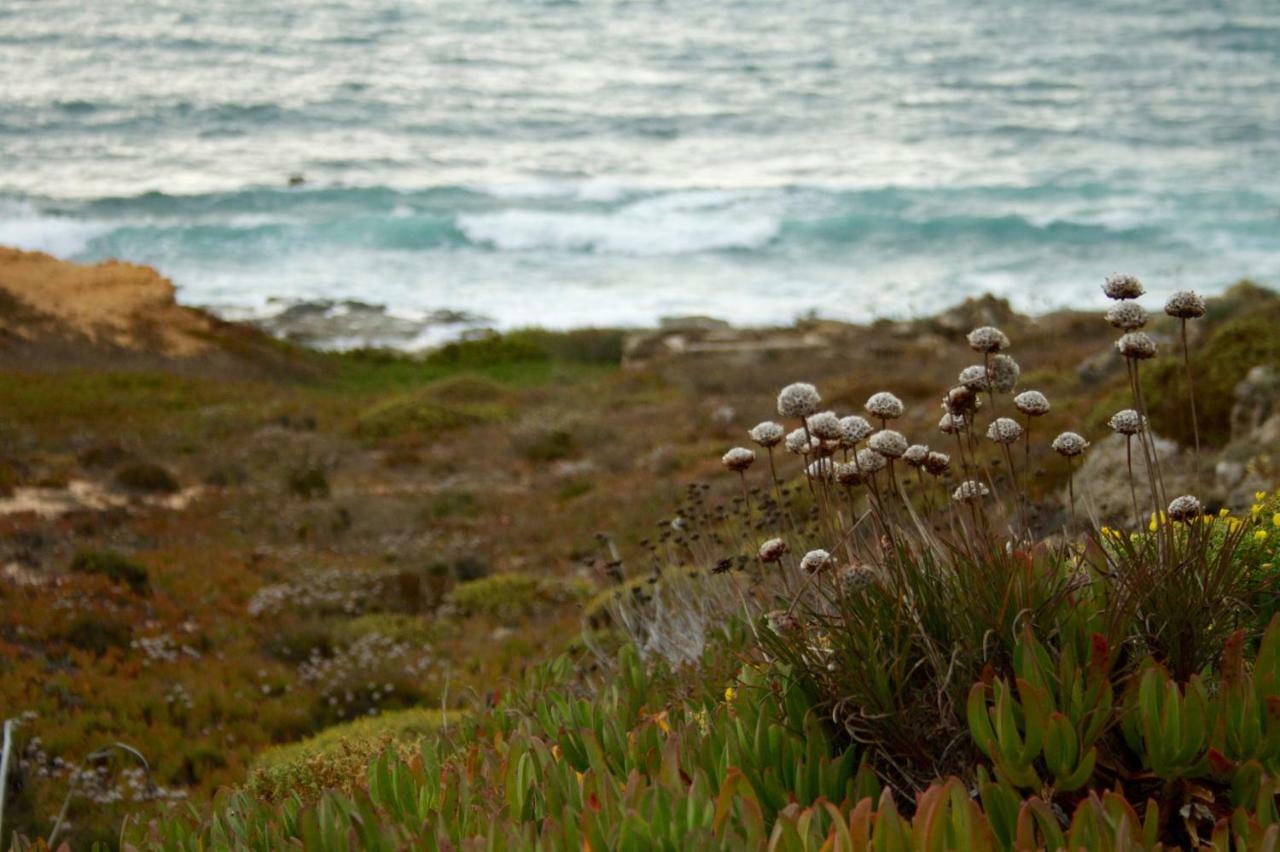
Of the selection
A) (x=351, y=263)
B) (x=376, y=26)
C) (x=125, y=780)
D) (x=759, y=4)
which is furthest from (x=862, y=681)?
(x=759, y=4)

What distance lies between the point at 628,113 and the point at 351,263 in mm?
19659

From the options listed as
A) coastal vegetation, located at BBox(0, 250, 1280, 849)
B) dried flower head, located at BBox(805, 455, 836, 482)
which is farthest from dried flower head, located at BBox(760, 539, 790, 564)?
dried flower head, located at BBox(805, 455, 836, 482)

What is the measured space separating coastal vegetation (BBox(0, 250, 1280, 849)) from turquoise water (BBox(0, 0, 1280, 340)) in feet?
66.1

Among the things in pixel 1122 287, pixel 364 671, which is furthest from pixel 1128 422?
pixel 364 671

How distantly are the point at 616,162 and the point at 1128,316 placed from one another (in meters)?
50.0

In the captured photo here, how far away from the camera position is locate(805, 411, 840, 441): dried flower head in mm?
3191

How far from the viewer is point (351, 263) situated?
42.8 metres

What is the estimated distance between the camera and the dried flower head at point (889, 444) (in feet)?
10.6

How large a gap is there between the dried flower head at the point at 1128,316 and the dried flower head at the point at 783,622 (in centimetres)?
119

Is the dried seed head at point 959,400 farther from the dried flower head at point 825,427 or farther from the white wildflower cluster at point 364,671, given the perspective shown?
the white wildflower cluster at point 364,671

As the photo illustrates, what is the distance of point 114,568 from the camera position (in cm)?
1047

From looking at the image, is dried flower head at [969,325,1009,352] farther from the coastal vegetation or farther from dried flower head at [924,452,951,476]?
dried flower head at [924,452,951,476]

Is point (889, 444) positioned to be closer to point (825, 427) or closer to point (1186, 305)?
point (825, 427)

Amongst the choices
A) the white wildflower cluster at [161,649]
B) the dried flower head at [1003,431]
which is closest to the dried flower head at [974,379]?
the dried flower head at [1003,431]
